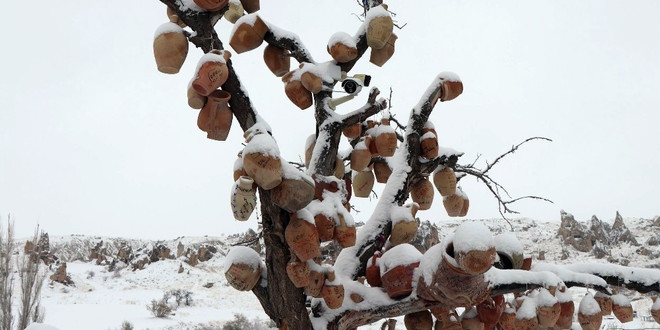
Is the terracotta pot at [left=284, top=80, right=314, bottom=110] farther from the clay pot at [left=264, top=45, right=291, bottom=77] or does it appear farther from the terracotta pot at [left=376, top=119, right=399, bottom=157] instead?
the terracotta pot at [left=376, top=119, right=399, bottom=157]

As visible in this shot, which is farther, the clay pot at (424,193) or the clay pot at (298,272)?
the clay pot at (424,193)

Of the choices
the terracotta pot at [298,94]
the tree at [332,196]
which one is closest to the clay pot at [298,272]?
the tree at [332,196]

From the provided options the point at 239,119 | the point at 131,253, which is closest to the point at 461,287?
the point at 239,119

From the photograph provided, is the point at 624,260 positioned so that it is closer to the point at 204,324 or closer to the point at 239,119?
the point at 204,324

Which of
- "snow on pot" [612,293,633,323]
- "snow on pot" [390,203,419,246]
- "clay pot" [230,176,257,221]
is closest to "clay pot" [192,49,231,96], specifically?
"clay pot" [230,176,257,221]

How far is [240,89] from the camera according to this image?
5.40 ft

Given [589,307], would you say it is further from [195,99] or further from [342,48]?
[195,99]

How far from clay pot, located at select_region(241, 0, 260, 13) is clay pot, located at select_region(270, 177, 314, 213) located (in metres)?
0.95

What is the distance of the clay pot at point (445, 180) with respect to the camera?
7.55 feet

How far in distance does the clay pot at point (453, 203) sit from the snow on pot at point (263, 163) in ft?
4.48

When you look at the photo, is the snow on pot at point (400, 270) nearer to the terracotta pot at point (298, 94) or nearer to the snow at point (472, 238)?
the snow at point (472, 238)

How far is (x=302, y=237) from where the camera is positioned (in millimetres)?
1434

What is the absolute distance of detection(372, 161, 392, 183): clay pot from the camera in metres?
2.56

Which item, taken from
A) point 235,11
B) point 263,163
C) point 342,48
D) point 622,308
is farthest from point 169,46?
point 622,308
